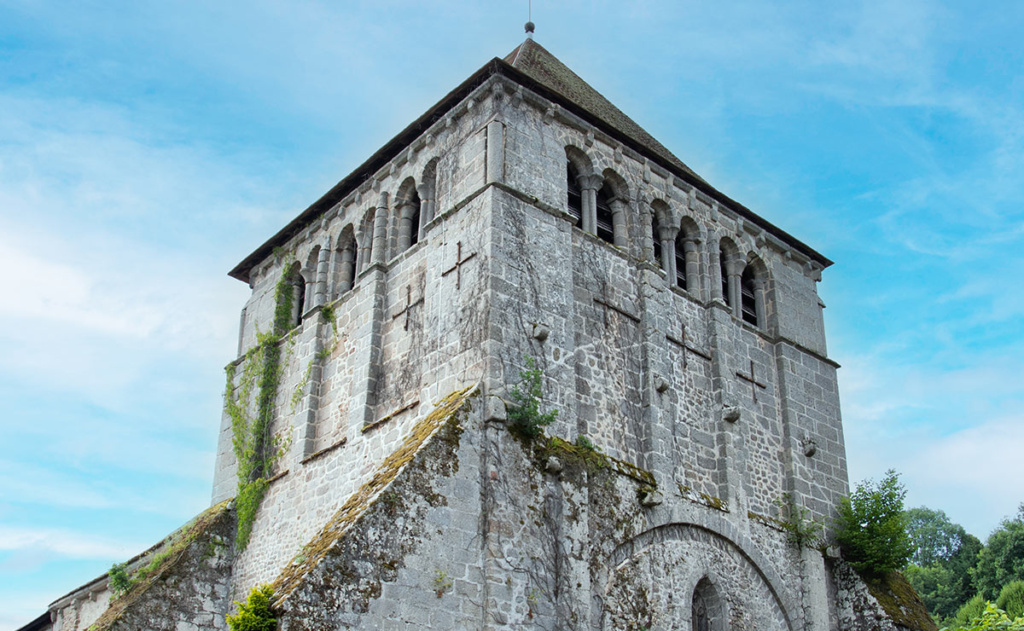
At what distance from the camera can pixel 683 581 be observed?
14.3m

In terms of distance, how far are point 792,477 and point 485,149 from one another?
791cm

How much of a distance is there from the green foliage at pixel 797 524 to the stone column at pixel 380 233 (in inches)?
317

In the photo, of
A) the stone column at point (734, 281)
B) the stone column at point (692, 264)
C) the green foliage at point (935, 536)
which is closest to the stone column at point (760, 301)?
the stone column at point (734, 281)

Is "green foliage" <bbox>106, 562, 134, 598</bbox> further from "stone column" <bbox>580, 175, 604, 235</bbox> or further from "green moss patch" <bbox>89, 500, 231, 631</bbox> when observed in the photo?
"stone column" <bbox>580, 175, 604, 235</bbox>

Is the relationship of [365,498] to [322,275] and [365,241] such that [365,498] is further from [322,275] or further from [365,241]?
[322,275]

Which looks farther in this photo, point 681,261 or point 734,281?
point 734,281

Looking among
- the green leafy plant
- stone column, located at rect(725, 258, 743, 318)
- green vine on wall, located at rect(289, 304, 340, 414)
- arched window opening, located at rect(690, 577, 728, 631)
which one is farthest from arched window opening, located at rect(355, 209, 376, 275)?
arched window opening, located at rect(690, 577, 728, 631)

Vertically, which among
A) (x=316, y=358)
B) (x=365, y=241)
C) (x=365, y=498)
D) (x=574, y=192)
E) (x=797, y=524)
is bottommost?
(x=365, y=498)

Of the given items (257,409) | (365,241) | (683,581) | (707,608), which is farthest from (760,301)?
(257,409)

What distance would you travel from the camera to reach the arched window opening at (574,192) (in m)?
16.5

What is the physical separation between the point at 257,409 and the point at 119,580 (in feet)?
12.7

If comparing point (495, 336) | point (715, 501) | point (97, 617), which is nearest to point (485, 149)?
point (495, 336)

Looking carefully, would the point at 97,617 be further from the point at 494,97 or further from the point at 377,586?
the point at 494,97

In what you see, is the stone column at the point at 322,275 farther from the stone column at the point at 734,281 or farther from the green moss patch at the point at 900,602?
the green moss patch at the point at 900,602
